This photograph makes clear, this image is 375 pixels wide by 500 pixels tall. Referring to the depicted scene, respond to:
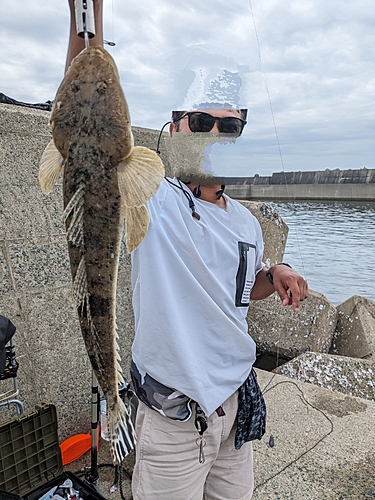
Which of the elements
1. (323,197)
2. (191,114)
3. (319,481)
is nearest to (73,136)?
(191,114)

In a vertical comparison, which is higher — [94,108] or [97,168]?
[94,108]

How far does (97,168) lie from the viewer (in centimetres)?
136

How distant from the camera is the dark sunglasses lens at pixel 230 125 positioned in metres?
1.90

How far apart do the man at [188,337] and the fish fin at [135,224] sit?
0.39 meters

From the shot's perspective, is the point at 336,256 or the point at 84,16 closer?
the point at 84,16

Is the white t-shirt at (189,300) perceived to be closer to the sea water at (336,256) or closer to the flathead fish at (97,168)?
the flathead fish at (97,168)

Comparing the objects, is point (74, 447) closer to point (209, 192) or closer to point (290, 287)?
point (290, 287)

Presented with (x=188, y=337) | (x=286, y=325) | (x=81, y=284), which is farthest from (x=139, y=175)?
(x=286, y=325)

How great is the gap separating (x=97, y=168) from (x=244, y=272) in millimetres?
955

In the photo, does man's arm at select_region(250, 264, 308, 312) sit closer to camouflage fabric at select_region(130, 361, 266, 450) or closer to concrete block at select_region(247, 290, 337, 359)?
camouflage fabric at select_region(130, 361, 266, 450)

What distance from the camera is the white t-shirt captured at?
182 centimetres

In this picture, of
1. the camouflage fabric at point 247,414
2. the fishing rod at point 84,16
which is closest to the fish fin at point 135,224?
the fishing rod at point 84,16

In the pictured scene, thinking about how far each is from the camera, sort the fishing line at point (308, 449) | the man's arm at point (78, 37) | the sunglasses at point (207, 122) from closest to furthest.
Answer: the man's arm at point (78, 37) < the sunglasses at point (207, 122) < the fishing line at point (308, 449)

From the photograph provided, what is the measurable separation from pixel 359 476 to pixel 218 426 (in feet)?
6.43
